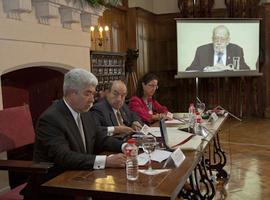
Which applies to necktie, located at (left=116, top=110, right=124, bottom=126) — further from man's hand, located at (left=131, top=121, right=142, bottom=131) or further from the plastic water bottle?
the plastic water bottle

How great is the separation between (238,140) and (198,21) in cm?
302

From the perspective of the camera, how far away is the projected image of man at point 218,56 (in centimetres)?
786

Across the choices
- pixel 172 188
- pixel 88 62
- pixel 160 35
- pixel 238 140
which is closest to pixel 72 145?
pixel 172 188

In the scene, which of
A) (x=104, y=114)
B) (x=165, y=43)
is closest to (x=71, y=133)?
(x=104, y=114)

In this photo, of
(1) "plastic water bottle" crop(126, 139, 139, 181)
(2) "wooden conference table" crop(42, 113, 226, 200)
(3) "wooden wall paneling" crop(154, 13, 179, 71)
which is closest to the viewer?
(2) "wooden conference table" crop(42, 113, 226, 200)

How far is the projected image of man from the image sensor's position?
7.86 metres

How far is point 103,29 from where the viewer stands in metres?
6.39

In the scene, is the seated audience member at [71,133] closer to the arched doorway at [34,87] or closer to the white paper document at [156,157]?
the white paper document at [156,157]

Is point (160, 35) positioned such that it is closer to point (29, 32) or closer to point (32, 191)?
point (29, 32)

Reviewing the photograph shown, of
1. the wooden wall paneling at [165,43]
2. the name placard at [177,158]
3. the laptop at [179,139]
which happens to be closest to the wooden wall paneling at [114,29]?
the wooden wall paneling at [165,43]

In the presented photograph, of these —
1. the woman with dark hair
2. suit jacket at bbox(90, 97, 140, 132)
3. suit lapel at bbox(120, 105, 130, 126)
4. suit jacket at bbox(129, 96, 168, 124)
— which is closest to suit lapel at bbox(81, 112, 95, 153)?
suit jacket at bbox(90, 97, 140, 132)

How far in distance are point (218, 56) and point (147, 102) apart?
159 inches

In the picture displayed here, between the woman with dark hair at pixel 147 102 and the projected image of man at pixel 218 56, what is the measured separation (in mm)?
3673

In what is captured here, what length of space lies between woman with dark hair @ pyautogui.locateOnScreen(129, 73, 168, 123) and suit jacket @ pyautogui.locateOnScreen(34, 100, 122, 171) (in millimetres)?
1748
